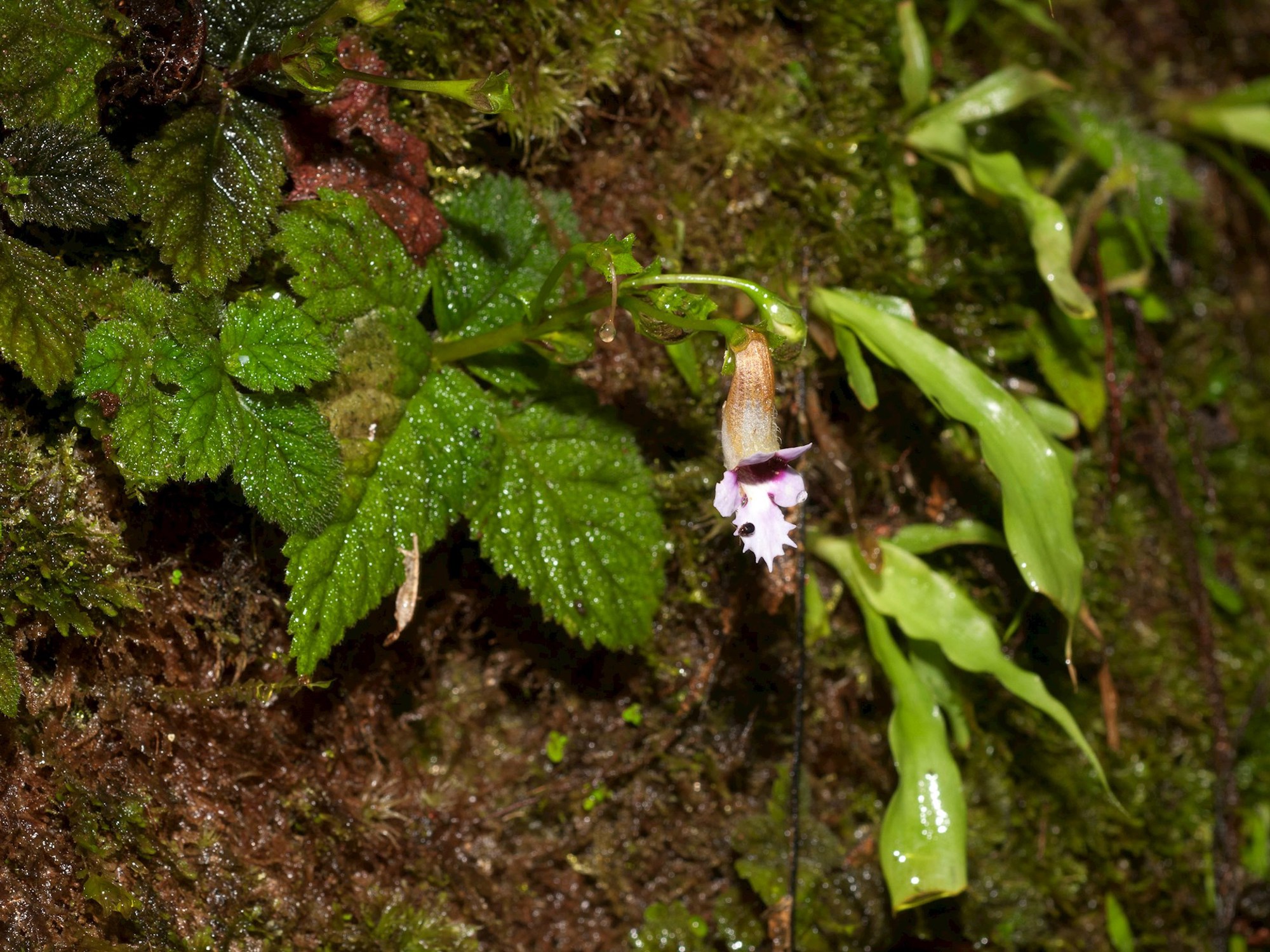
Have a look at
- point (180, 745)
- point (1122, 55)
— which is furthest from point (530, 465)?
point (1122, 55)

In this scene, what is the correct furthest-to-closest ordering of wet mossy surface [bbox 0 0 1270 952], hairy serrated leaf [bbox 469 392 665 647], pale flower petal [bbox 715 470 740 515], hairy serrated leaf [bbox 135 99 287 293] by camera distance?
hairy serrated leaf [bbox 469 392 665 647] < wet mossy surface [bbox 0 0 1270 952] < hairy serrated leaf [bbox 135 99 287 293] < pale flower petal [bbox 715 470 740 515]

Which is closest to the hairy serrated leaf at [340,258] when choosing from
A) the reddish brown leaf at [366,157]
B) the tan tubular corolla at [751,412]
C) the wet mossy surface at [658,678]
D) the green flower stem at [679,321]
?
the reddish brown leaf at [366,157]

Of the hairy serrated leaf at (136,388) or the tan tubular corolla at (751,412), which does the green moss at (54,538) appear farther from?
the tan tubular corolla at (751,412)

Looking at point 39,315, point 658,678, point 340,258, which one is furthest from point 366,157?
point 658,678

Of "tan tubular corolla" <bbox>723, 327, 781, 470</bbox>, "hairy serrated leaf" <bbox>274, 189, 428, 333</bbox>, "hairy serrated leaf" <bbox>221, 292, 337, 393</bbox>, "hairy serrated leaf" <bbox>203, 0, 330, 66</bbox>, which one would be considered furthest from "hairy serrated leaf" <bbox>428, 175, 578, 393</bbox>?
"tan tubular corolla" <bbox>723, 327, 781, 470</bbox>

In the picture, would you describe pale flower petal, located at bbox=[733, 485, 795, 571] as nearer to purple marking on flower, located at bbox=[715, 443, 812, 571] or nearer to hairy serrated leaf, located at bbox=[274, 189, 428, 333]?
purple marking on flower, located at bbox=[715, 443, 812, 571]

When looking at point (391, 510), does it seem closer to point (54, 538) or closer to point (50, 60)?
point (54, 538)
